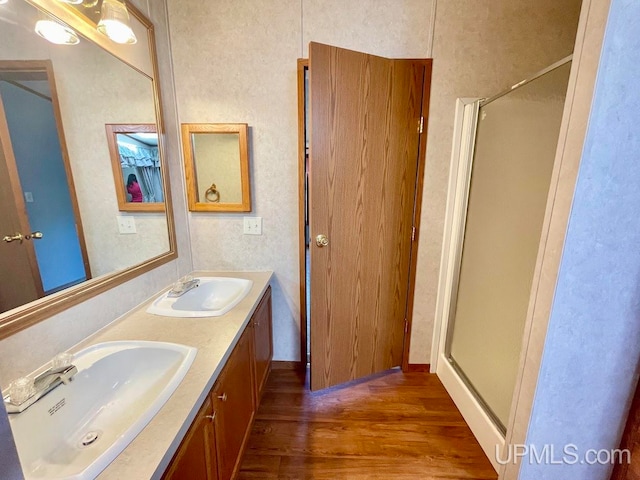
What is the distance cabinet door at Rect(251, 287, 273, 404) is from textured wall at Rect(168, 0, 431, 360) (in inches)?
15.8

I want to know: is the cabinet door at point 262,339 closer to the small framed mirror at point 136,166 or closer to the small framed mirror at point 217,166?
the small framed mirror at point 217,166

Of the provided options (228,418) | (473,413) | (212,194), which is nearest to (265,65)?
(212,194)

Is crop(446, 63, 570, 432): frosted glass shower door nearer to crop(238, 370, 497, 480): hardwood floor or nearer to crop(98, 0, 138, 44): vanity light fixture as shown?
crop(238, 370, 497, 480): hardwood floor

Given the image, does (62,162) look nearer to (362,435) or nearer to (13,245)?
(13,245)

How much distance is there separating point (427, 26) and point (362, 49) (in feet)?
1.33

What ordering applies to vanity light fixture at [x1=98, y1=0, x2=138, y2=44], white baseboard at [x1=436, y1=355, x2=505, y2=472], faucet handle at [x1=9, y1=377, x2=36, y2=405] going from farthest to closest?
white baseboard at [x1=436, y1=355, x2=505, y2=472], vanity light fixture at [x1=98, y1=0, x2=138, y2=44], faucet handle at [x1=9, y1=377, x2=36, y2=405]

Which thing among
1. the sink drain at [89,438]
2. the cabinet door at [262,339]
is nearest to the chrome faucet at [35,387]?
the sink drain at [89,438]

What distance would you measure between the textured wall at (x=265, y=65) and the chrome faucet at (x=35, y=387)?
1075 mm

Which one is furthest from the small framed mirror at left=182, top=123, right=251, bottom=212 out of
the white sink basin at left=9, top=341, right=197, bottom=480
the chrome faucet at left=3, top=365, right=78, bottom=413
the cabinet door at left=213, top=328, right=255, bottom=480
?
the chrome faucet at left=3, top=365, right=78, bottom=413

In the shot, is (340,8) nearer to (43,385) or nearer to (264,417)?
(43,385)

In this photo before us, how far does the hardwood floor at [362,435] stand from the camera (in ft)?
4.02

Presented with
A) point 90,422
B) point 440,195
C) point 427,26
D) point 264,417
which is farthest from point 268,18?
point 264,417

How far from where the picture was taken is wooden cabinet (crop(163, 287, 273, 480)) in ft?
2.28

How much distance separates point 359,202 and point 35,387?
148 cm
